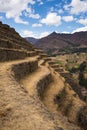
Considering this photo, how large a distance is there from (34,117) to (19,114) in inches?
23.7

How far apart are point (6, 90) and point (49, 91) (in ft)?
32.7

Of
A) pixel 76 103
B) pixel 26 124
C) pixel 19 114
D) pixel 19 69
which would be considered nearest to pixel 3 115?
pixel 19 114

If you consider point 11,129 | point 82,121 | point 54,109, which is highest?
point 11,129

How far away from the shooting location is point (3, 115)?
10445 millimetres

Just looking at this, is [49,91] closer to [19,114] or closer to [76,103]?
[76,103]

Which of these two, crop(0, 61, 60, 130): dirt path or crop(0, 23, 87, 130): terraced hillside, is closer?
crop(0, 61, 60, 130): dirt path

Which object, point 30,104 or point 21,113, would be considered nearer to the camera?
point 21,113

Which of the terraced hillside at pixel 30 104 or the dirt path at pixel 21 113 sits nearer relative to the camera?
the dirt path at pixel 21 113

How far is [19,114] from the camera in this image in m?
10.2

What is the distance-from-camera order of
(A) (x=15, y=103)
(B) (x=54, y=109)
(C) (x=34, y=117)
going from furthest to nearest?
1. (B) (x=54, y=109)
2. (A) (x=15, y=103)
3. (C) (x=34, y=117)

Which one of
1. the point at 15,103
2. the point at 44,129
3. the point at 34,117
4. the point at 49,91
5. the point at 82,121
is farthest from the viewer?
the point at 49,91

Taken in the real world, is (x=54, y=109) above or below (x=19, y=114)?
below

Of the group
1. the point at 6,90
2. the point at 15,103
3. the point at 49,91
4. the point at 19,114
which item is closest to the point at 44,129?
the point at 19,114

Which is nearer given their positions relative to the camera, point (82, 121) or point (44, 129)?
point (44, 129)
